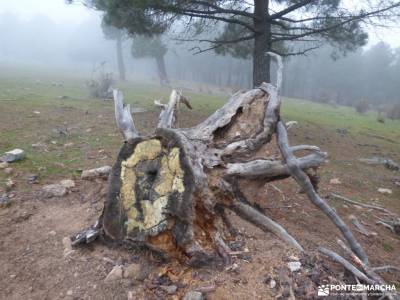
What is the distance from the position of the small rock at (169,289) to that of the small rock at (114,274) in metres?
0.29

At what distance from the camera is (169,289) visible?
196 centimetres

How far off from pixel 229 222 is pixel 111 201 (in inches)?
33.7

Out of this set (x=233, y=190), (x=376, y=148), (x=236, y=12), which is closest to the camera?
(x=233, y=190)

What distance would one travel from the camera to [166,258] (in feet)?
7.07

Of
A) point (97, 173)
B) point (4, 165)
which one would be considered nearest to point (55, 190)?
point (97, 173)

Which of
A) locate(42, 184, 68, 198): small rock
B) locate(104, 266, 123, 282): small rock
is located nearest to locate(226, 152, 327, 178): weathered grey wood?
locate(104, 266, 123, 282): small rock

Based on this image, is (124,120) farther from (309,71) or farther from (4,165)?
(309,71)

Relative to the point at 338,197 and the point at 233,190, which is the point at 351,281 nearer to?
the point at 233,190

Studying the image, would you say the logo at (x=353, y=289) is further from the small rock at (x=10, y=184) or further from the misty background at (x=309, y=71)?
the misty background at (x=309, y=71)

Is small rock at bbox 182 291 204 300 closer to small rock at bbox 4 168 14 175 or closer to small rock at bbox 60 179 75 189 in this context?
small rock at bbox 60 179 75 189

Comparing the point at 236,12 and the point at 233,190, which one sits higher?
the point at 236,12

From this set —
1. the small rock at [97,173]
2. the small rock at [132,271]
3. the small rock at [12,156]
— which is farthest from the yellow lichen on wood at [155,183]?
the small rock at [12,156]

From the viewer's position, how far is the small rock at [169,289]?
1943mm

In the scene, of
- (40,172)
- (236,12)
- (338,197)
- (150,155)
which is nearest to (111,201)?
(150,155)
